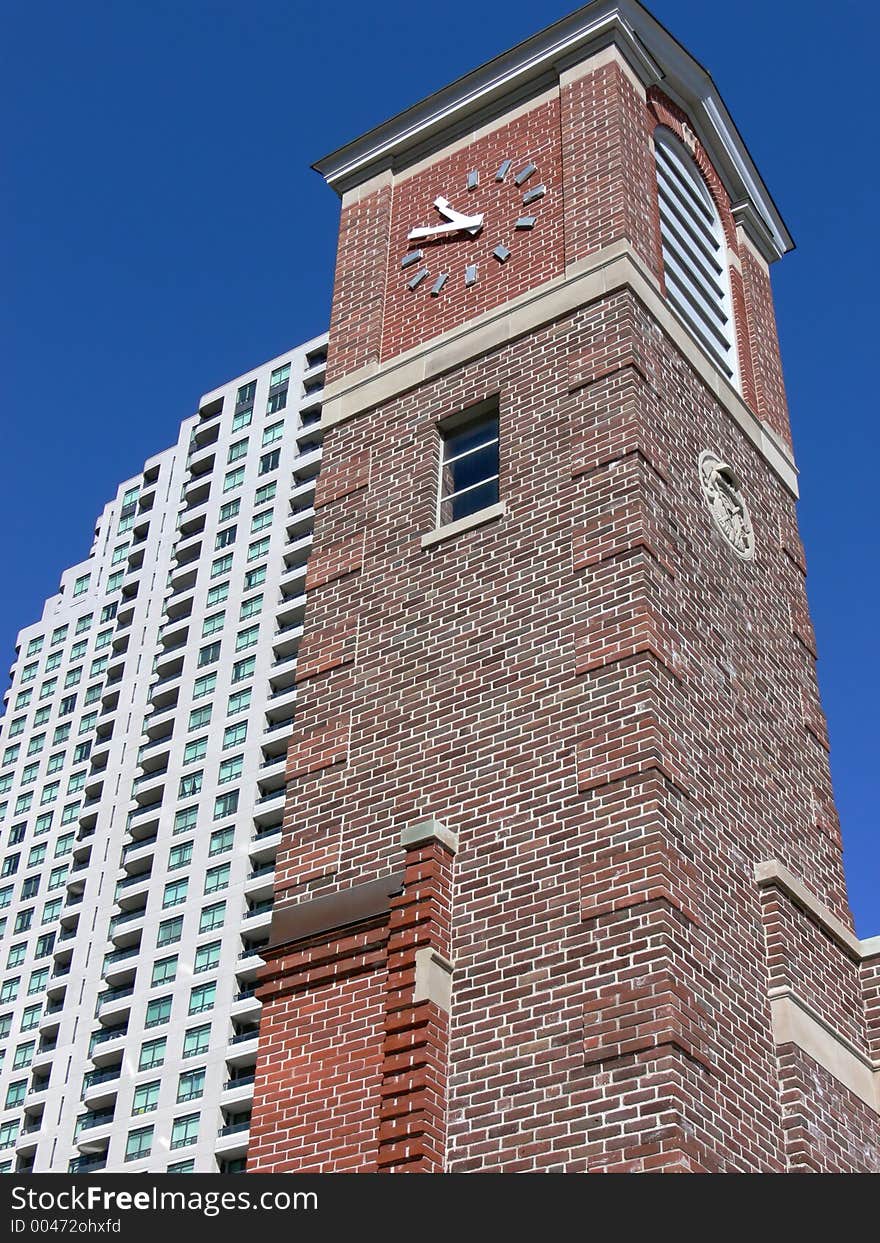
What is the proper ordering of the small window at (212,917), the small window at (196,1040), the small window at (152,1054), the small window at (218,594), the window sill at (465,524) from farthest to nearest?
the small window at (218,594), the small window at (212,917), the small window at (152,1054), the small window at (196,1040), the window sill at (465,524)

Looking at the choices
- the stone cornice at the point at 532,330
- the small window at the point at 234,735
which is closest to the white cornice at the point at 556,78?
the stone cornice at the point at 532,330

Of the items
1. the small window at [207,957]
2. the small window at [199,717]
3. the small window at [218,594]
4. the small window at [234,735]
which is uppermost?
the small window at [218,594]

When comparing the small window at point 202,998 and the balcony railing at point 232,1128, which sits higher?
the small window at point 202,998

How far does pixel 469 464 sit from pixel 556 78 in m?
6.20

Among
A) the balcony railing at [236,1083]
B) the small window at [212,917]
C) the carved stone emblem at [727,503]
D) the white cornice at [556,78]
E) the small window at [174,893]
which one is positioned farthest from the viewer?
the small window at [174,893]

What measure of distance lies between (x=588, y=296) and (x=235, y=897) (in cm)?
6439

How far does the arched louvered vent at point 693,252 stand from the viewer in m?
20.4

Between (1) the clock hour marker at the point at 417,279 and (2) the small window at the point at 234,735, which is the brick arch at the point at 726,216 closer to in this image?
(1) the clock hour marker at the point at 417,279

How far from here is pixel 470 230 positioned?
66.9 ft

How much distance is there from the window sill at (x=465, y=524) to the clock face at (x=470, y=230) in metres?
3.89

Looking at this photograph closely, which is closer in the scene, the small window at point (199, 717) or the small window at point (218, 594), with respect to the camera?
the small window at point (199, 717)

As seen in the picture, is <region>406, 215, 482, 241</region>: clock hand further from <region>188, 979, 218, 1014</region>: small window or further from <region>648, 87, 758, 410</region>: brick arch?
<region>188, 979, 218, 1014</region>: small window

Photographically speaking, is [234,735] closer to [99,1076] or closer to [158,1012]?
[158,1012]

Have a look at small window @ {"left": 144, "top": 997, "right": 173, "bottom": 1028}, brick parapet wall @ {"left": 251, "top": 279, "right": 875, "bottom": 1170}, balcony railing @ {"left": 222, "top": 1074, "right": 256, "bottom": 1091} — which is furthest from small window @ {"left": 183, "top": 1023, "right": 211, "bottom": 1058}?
brick parapet wall @ {"left": 251, "top": 279, "right": 875, "bottom": 1170}
